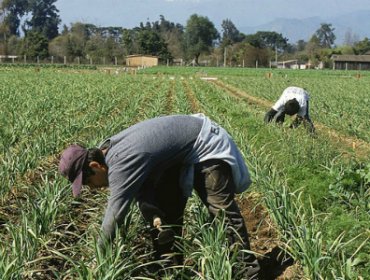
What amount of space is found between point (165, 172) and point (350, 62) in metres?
78.7

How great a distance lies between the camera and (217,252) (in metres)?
3.32

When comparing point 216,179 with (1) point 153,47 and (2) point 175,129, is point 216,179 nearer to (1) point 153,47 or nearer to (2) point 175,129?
(2) point 175,129

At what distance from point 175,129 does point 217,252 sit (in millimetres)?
837

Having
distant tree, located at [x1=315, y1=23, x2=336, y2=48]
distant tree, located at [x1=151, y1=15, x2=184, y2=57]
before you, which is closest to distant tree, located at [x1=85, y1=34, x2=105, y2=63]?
distant tree, located at [x1=151, y1=15, x2=184, y2=57]

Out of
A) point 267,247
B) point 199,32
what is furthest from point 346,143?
point 199,32

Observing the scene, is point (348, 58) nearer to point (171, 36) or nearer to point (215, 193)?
point (171, 36)

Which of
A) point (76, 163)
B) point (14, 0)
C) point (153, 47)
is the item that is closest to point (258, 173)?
point (76, 163)

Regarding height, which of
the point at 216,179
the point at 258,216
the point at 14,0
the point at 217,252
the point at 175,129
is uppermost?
the point at 14,0

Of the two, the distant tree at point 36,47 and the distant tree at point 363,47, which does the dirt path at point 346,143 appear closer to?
the distant tree at point 36,47

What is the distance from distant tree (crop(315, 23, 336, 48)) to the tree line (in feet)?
41.4

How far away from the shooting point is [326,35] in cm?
13900

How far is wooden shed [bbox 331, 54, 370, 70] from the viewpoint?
254 ft

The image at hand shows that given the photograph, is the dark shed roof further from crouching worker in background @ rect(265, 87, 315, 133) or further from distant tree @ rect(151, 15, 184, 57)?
crouching worker in background @ rect(265, 87, 315, 133)

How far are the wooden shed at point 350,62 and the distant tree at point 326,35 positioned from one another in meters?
58.4
